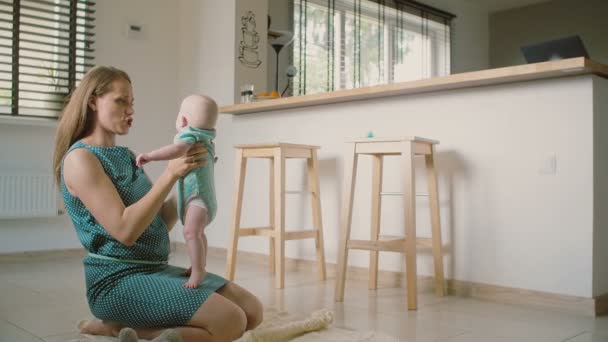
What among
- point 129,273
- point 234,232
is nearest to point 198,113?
point 129,273

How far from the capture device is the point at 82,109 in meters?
1.73

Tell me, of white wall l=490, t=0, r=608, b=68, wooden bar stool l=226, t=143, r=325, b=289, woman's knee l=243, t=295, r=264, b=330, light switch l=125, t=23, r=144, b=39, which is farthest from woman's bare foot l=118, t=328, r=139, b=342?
white wall l=490, t=0, r=608, b=68

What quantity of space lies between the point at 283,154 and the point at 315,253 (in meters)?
0.78

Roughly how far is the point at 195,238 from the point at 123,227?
21 centimetres

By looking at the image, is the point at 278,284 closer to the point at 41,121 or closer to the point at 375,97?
the point at 375,97

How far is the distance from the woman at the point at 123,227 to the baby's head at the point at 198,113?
7 centimetres

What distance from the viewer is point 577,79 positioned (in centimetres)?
250

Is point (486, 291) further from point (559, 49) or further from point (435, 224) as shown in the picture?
point (559, 49)

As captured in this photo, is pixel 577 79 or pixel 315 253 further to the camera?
pixel 315 253

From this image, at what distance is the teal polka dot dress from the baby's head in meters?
0.24

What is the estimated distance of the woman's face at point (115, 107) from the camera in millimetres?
1720

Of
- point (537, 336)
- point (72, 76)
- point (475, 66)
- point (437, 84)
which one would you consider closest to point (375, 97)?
point (437, 84)

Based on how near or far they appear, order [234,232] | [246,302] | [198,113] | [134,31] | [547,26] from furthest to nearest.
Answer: [547,26] → [134,31] → [234,232] → [246,302] → [198,113]

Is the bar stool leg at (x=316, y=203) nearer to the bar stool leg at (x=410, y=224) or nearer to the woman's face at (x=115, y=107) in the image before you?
the bar stool leg at (x=410, y=224)
